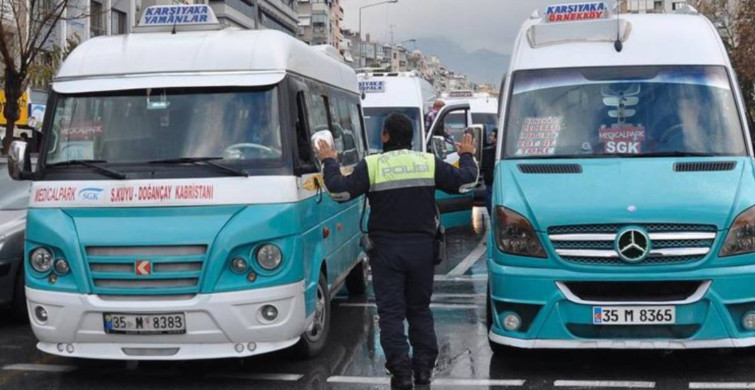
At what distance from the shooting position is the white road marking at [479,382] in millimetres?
6387

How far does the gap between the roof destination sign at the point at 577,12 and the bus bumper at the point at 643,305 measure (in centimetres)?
271

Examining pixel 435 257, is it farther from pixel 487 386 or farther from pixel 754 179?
pixel 754 179

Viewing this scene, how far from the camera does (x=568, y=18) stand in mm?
7938

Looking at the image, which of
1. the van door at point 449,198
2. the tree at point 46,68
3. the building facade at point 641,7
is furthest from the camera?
the tree at point 46,68

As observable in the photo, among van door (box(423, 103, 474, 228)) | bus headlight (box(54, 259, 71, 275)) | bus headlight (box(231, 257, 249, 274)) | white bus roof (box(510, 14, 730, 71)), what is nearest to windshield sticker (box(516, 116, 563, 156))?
white bus roof (box(510, 14, 730, 71))

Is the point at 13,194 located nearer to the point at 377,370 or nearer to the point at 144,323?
the point at 144,323

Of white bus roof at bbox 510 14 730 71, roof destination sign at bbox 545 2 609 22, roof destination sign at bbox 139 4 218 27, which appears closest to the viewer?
white bus roof at bbox 510 14 730 71

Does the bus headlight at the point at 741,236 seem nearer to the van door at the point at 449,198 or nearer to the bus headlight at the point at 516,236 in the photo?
the bus headlight at the point at 516,236

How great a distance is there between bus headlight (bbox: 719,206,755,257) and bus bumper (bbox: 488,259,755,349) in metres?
0.12

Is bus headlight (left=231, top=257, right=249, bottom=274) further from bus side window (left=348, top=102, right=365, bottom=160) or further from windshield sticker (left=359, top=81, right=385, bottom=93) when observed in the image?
windshield sticker (left=359, top=81, right=385, bottom=93)

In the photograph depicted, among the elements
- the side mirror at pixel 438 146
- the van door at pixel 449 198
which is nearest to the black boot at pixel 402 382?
the van door at pixel 449 198

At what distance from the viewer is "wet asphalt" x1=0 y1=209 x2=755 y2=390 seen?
643 cm

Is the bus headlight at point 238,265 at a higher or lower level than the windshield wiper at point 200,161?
lower

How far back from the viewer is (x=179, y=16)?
762 centimetres
